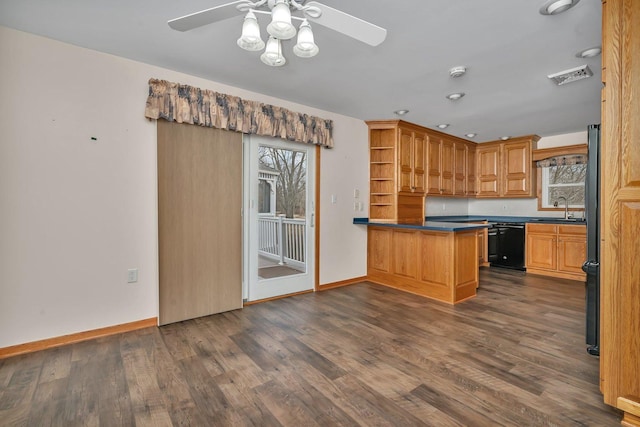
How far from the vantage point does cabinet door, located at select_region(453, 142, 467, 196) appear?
5.54 m

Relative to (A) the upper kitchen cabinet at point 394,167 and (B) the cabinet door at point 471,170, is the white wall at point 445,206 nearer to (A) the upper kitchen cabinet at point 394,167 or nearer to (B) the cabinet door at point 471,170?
(B) the cabinet door at point 471,170

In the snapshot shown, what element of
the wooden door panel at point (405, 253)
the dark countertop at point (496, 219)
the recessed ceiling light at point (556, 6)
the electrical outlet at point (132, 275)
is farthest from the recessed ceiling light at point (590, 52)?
the electrical outlet at point (132, 275)

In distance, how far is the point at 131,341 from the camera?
2.55 metres

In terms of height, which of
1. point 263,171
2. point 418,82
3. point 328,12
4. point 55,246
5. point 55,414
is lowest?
point 55,414

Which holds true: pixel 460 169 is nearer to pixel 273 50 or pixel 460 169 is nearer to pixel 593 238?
pixel 593 238

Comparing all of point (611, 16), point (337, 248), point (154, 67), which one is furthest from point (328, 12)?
point (337, 248)

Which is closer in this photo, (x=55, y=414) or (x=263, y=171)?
(x=55, y=414)

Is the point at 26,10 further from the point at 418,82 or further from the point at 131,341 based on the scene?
the point at 418,82

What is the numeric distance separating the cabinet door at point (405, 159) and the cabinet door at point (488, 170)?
7.22 ft

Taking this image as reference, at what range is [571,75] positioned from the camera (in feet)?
9.23

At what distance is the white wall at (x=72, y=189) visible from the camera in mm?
2301

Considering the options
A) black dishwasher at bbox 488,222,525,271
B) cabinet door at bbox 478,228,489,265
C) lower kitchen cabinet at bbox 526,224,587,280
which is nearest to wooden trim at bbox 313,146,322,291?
cabinet door at bbox 478,228,489,265

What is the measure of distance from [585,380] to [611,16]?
2.20 m

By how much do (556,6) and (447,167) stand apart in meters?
3.62
